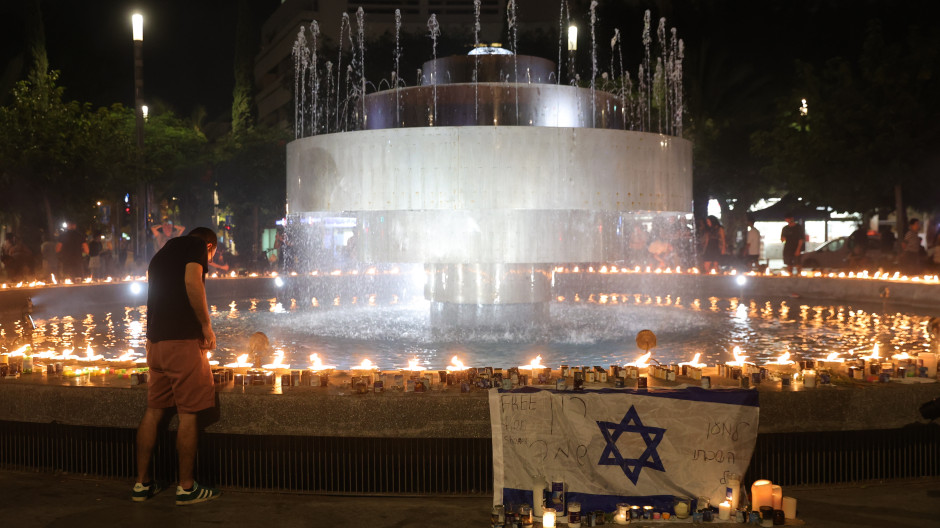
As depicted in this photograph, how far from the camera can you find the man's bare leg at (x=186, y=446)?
19.0 feet

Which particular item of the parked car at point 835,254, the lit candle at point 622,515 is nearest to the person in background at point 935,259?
the parked car at point 835,254

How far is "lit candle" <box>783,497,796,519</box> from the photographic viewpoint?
5355 mm

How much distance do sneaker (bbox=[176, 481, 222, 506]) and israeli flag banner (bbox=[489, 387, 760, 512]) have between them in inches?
67.0

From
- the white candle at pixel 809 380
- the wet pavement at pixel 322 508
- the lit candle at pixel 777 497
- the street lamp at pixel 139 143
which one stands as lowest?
the wet pavement at pixel 322 508

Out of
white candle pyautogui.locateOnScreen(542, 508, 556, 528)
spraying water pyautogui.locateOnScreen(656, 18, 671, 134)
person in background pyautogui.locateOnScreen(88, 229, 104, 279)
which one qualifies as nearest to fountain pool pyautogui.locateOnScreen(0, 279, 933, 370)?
white candle pyautogui.locateOnScreen(542, 508, 556, 528)

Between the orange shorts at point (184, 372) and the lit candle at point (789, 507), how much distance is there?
3.31 m

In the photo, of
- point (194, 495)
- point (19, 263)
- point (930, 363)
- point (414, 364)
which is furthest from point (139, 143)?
point (930, 363)

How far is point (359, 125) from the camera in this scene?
12.6 m

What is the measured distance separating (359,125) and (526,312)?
3.20 meters

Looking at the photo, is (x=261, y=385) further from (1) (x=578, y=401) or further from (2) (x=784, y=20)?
(2) (x=784, y=20)

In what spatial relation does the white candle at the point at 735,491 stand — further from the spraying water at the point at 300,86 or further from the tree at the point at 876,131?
the spraying water at the point at 300,86

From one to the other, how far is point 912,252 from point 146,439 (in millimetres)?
17060

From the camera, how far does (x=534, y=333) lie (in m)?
11.6

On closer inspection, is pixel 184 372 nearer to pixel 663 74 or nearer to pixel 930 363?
pixel 930 363
